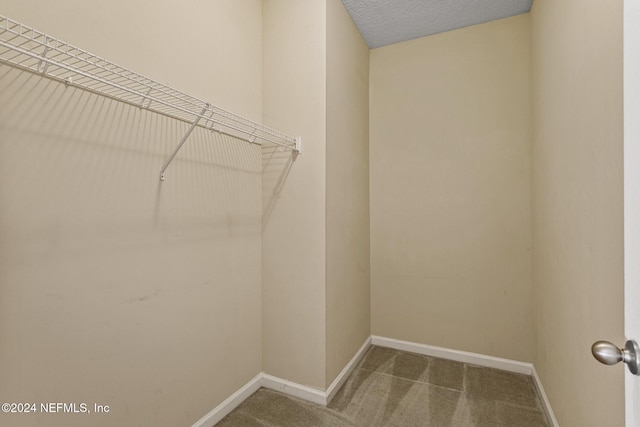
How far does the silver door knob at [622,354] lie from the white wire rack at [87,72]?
4.47 feet

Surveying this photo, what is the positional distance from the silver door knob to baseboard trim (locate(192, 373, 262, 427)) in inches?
66.3

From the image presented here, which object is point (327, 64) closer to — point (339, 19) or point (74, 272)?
point (339, 19)

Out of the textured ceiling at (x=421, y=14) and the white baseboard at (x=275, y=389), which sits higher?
the textured ceiling at (x=421, y=14)

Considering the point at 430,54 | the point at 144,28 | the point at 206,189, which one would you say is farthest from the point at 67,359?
the point at 430,54

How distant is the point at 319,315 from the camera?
1816 mm

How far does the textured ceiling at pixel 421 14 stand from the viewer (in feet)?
6.72

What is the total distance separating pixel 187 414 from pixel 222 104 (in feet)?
5.26

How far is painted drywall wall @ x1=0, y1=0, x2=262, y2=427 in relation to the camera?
92cm

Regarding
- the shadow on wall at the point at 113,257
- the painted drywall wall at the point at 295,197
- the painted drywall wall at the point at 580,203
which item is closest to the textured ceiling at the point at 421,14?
the painted drywall wall at the point at 580,203

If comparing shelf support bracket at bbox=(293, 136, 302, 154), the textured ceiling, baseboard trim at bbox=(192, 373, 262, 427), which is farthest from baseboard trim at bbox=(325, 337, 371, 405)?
the textured ceiling

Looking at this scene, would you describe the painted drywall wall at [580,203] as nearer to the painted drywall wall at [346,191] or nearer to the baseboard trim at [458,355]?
the baseboard trim at [458,355]

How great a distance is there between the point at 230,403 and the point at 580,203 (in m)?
1.98

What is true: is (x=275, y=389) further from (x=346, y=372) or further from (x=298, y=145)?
(x=298, y=145)

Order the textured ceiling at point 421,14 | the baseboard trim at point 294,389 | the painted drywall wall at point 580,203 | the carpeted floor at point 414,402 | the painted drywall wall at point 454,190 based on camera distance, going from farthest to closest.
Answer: the painted drywall wall at point 454,190 < the textured ceiling at point 421,14 < the baseboard trim at point 294,389 < the carpeted floor at point 414,402 < the painted drywall wall at point 580,203
